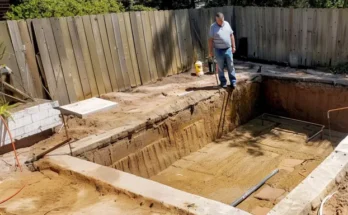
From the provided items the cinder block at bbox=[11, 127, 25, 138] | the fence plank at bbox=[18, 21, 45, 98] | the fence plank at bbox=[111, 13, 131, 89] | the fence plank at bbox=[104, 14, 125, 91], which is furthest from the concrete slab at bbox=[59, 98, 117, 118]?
the fence plank at bbox=[111, 13, 131, 89]

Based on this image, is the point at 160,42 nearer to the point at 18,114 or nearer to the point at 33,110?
the point at 33,110

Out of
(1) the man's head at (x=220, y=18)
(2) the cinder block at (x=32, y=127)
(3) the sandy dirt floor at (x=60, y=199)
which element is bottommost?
(3) the sandy dirt floor at (x=60, y=199)

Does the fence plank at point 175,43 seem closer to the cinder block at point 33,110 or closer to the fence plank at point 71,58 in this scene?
the fence plank at point 71,58

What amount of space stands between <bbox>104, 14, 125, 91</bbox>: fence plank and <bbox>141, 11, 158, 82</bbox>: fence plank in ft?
2.90

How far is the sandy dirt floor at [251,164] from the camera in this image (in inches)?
207

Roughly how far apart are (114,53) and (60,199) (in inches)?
162

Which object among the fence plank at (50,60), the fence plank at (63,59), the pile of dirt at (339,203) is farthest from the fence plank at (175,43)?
the pile of dirt at (339,203)

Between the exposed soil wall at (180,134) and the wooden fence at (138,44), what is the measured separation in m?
1.71

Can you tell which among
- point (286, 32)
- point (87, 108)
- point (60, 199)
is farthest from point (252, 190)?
point (286, 32)

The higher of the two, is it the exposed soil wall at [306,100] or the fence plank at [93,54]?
the fence plank at [93,54]

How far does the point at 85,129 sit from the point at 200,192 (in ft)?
7.01

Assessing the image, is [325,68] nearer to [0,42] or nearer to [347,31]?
[347,31]

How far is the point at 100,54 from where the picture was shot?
672cm

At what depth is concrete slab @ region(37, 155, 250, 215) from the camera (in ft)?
9.77
